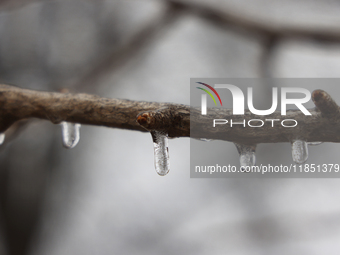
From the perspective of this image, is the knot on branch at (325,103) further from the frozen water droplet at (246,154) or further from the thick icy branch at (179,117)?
the frozen water droplet at (246,154)

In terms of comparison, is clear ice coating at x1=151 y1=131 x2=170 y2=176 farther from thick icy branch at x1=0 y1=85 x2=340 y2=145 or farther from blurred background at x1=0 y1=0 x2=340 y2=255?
blurred background at x1=0 y1=0 x2=340 y2=255

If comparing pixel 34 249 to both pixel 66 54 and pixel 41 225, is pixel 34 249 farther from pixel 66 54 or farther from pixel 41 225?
pixel 66 54

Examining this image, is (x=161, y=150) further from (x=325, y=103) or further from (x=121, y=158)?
(x=121, y=158)

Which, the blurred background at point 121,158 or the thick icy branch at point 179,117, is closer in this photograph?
the thick icy branch at point 179,117

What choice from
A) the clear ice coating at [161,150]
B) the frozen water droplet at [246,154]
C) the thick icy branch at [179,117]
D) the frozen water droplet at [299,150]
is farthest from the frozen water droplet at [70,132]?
the frozen water droplet at [299,150]

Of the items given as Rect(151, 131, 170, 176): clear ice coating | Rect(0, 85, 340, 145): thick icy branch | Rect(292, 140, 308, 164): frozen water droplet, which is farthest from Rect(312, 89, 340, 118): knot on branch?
Rect(151, 131, 170, 176): clear ice coating

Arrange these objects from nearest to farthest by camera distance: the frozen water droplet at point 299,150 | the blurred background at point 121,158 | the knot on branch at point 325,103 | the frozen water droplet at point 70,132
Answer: the knot on branch at point 325,103
the frozen water droplet at point 299,150
the frozen water droplet at point 70,132
the blurred background at point 121,158

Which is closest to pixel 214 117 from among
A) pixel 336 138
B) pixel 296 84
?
pixel 336 138

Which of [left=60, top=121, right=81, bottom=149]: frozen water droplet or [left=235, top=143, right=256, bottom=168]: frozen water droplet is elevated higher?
[left=60, top=121, right=81, bottom=149]: frozen water droplet
